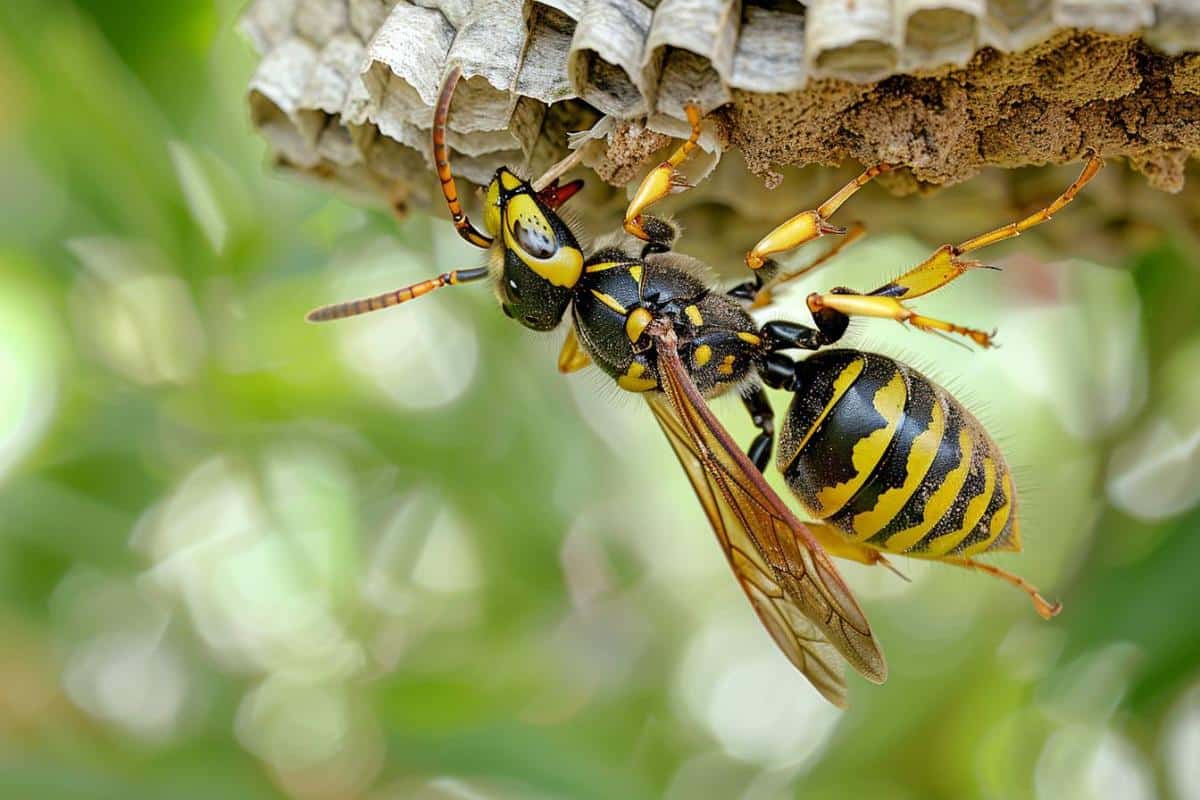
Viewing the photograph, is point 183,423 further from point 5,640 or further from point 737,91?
point 737,91

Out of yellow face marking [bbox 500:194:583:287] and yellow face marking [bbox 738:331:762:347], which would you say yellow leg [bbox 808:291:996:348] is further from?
yellow face marking [bbox 500:194:583:287]

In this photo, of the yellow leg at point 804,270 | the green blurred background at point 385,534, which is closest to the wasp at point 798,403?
the yellow leg at point 804,270

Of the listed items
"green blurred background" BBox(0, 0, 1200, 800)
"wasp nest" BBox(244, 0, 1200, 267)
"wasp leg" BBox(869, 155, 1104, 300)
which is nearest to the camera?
"wasp nest" BBox(244, 0, 1200, 267)

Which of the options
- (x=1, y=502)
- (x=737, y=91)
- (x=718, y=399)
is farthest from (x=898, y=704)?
(x=1, y=502)

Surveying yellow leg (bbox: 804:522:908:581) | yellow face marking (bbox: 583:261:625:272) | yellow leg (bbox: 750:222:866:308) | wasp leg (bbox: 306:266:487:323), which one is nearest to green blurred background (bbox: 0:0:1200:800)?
yellow leg (bbox: 750:222:866:308)

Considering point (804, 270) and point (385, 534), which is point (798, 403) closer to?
point (804, 270)

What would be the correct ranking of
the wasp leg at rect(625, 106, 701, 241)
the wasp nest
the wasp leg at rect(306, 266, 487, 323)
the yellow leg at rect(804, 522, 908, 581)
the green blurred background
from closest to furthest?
the wasp nest < the wasp leg at rect(625, 106, 701, 241) < the wasp leg at rect(306, 266, 487, 323) < the yellow leg at rect(804, 522, 908, 581) < the green blurred background

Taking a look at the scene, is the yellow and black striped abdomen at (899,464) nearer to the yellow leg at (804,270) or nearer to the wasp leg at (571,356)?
the yellow leg at (804,270)
